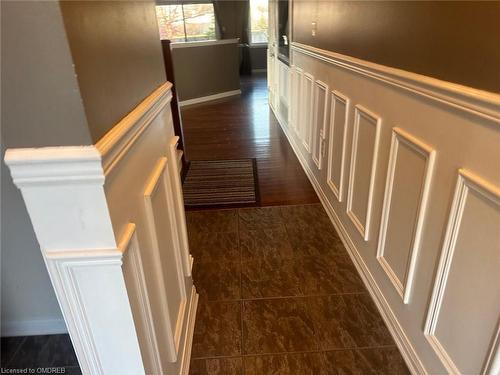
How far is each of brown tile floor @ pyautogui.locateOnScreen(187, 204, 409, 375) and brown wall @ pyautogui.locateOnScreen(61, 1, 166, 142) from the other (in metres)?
1.10

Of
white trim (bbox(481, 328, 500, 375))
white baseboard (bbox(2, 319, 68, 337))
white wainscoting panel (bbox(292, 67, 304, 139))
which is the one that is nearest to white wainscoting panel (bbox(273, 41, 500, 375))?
white trim (bbox(481, 328, 500, 375))

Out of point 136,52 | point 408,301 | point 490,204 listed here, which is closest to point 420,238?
point 408,301

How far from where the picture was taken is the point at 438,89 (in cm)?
107

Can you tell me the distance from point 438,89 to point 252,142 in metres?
3.25

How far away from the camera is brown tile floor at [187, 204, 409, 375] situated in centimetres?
147

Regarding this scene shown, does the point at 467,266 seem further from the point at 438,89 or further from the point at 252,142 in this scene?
the point at 252,142

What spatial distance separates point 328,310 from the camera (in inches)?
67.6

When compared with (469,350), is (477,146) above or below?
above

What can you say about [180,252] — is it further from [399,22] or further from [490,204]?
[399,22]

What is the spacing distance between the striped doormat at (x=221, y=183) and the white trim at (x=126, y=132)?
171cm

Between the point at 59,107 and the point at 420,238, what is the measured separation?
1.19 meters

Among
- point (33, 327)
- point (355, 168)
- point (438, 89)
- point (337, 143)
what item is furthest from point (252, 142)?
point (438, 89)

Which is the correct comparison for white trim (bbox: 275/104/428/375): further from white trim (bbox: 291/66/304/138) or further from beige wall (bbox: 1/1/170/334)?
beige wall (bbox: 1/1/170/334)

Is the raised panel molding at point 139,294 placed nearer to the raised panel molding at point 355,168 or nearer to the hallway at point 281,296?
the hallway at point 281,296
